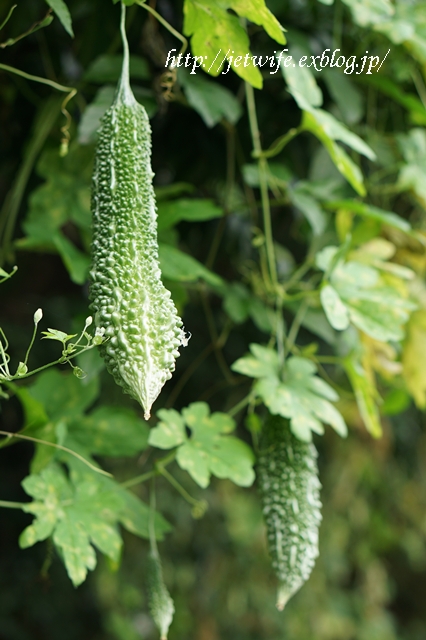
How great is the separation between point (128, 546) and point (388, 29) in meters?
1.84

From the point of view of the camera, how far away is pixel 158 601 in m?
0.88

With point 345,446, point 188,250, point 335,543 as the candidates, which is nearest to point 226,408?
point 188,250

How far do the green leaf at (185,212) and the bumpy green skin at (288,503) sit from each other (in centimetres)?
34

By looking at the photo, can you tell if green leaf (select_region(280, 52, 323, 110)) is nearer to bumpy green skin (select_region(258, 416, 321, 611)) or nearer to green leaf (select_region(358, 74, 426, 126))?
green leaf (select_region(358, 74, 426, 126))

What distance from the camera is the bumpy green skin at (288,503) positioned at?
843mm

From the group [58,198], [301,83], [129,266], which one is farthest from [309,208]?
[129,266]

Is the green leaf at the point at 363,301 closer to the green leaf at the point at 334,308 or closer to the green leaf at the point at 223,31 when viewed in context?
the green leaf at the point at 334,308

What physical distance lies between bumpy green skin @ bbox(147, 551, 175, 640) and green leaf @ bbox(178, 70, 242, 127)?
2.29ft

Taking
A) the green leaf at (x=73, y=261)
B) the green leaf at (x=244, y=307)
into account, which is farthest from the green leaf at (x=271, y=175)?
the green leaf at (x=73, y=261)

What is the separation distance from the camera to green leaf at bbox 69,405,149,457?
989mm

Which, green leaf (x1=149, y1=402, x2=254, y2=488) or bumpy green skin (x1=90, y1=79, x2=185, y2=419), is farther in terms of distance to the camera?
green leaf (x1=149, y1=402, x2=254, y2=488)

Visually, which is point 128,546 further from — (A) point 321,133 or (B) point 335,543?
(A) point 321,133

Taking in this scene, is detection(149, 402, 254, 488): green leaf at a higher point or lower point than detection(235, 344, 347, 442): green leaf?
lower

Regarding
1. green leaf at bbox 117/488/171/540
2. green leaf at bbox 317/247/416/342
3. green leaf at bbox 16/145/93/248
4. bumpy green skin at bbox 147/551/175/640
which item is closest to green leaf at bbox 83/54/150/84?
green leaf at bbox 16/145/93/248
